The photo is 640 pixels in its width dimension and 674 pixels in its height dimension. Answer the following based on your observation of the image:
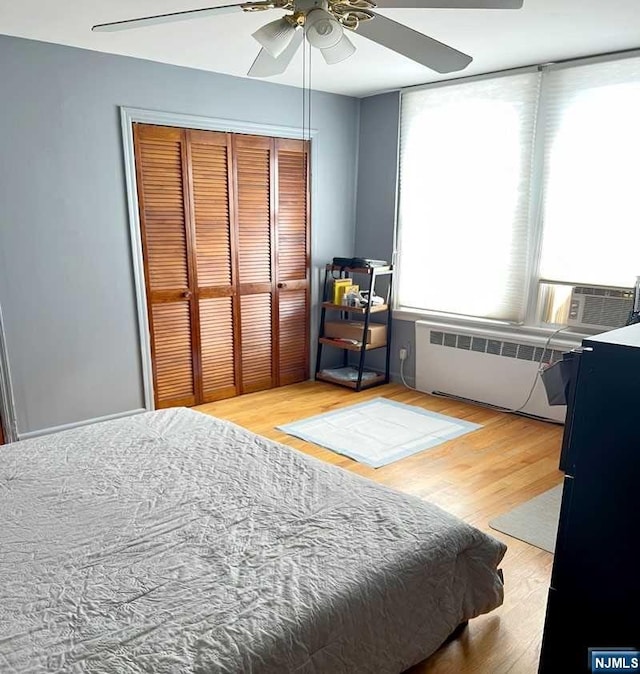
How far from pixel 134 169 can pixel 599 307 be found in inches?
122

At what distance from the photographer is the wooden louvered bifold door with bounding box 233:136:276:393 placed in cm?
415

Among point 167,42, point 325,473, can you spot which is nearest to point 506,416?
point 325,473

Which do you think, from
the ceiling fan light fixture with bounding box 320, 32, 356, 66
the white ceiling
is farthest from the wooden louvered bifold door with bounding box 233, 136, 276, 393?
the ceiling fan light fixture with bounding box 320, 32, 356, 66

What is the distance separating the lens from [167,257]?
3828mm

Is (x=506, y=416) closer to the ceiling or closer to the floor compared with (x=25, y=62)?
closer to the floor

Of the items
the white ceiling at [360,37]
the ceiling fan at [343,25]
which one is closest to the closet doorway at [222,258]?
the white ceiling at [360,37]

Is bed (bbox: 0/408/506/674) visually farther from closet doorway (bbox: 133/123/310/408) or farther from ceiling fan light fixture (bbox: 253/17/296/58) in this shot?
closet doorway (bbox: 133/123/310/408)

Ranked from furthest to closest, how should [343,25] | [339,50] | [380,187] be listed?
[380,187], [339,50], [343,25]

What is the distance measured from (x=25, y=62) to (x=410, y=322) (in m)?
3.22

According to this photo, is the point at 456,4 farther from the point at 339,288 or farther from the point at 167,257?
the point at 339,288

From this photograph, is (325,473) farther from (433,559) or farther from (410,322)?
(410,322)

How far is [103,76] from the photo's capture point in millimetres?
3367

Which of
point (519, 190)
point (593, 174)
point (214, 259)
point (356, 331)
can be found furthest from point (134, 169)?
point (593, 174)

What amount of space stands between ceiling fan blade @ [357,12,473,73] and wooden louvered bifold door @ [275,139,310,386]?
240cm
